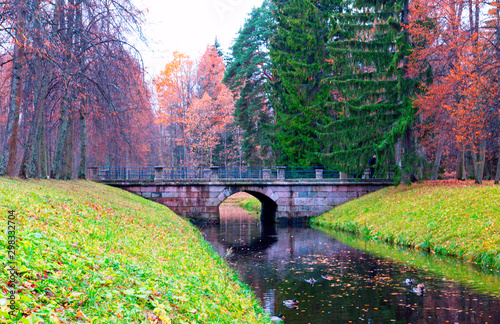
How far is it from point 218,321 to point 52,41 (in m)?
8.91

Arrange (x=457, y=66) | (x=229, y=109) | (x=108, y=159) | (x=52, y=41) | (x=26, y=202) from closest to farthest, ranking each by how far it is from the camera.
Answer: (x=26, y=202) → (x=52, y=41) → (x=457, y=66) → (x=108, y=159) → (x=229, y=109)

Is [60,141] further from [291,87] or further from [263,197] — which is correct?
[291,87]

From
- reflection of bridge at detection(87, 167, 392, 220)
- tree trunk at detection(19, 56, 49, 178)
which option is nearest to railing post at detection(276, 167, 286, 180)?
reflection of bridge at detection(87, 167, 392, 220)

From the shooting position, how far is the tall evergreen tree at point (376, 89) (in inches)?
943

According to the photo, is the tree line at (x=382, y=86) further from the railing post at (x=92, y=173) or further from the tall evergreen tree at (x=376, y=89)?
the railing post at (x=92, y=173)

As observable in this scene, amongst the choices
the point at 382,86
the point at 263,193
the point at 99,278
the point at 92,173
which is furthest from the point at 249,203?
the point at 99,278

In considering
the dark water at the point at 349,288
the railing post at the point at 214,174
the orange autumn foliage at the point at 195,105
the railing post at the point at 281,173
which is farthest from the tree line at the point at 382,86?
the dark water at the point at 349,288

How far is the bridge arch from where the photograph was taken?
29562 mm

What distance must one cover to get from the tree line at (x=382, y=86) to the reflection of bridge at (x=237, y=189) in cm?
287

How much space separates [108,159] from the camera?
121 feet

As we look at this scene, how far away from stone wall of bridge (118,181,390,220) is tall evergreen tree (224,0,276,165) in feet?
26.9

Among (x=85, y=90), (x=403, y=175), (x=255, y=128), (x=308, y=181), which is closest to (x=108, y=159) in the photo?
(x=255, y=128)

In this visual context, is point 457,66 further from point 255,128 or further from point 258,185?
→ point 255,128

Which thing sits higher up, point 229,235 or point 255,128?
point 255,128
